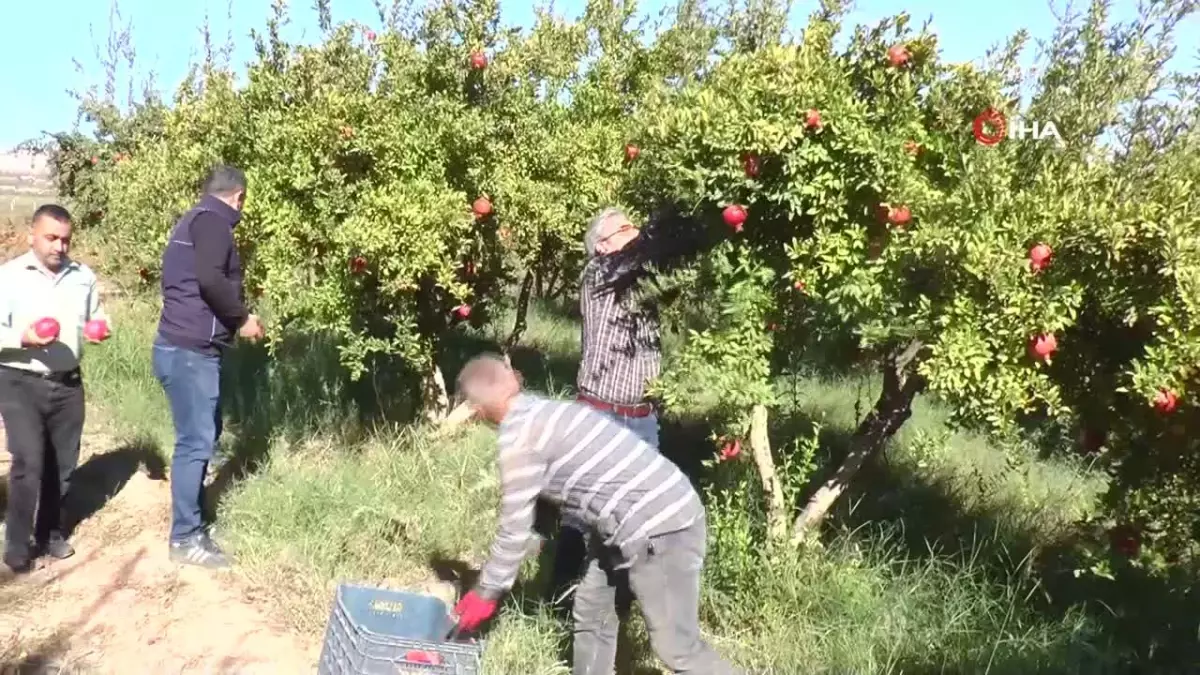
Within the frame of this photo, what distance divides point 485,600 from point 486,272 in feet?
9.86

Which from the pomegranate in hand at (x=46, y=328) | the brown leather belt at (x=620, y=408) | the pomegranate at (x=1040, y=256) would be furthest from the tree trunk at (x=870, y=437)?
the pomegranate in hand at (x=46, y=328)

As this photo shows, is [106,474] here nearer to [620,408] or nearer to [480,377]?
[620,408]

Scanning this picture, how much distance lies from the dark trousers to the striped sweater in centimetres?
258

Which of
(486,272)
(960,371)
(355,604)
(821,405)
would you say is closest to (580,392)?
(355,604)

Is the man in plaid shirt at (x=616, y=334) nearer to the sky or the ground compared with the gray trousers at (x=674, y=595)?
nearer to the sky

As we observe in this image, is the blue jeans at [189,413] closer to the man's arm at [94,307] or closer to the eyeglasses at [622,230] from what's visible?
the man's arm at [94,307]

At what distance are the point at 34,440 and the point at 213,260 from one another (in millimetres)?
1129

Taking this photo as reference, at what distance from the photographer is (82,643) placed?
3979 millimetres

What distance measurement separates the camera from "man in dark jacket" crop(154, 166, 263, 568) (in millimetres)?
A: 4422

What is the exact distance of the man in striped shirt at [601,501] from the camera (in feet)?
9.60

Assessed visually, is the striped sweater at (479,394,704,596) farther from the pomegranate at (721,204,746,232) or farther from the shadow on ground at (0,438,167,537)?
the shadow on ground at (0,438,167,537)

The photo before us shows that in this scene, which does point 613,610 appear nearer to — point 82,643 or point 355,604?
point 355,604

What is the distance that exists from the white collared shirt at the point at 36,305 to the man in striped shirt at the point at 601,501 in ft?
8.01

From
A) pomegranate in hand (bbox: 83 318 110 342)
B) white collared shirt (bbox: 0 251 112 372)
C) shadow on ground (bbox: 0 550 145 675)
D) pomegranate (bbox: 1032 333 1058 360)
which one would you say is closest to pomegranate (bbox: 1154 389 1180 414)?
pomegranate (bbox: 1032 333 1058 360)
